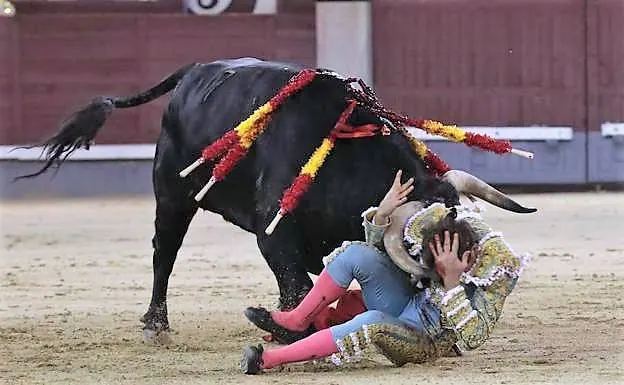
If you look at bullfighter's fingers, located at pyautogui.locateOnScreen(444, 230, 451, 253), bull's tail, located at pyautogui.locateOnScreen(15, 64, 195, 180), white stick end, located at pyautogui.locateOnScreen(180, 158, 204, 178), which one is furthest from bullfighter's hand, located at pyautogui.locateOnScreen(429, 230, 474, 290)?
bull's tail, located at pyautogui.locateOnScreen(15, 64, 195, 180)

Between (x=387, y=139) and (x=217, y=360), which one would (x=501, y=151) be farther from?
(x=217, y=360)

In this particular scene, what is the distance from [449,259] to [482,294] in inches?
6.2

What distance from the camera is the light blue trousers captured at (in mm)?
3453

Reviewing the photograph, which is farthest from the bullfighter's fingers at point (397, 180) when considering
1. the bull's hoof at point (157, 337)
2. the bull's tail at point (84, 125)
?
the bull's tail at point (84, 125)

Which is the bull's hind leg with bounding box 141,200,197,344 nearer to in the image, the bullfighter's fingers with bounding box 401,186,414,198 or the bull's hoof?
the bull's hoof

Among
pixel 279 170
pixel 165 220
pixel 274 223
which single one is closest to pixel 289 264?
pixel 274 223

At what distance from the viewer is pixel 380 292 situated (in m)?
3.52

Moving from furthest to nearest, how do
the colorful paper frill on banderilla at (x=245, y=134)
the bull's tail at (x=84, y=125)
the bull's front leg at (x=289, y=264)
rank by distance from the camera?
the bull's tail at (x=84, y=125) → the colorful paper frill on banderilla at (x=245, y=134) → the bull's front leg at (x=289, y=264)

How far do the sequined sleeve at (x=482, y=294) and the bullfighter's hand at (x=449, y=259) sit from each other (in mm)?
28

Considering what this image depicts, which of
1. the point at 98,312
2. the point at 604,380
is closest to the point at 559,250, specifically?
the point at 98,312

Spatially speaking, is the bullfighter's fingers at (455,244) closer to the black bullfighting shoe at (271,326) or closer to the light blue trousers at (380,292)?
the light blue trousers at (380,292)

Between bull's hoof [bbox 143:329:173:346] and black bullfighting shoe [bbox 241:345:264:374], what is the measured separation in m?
0.84

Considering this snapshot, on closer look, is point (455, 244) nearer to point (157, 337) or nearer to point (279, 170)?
point (279, 170)

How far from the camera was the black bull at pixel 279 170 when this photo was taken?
370 centimetres
